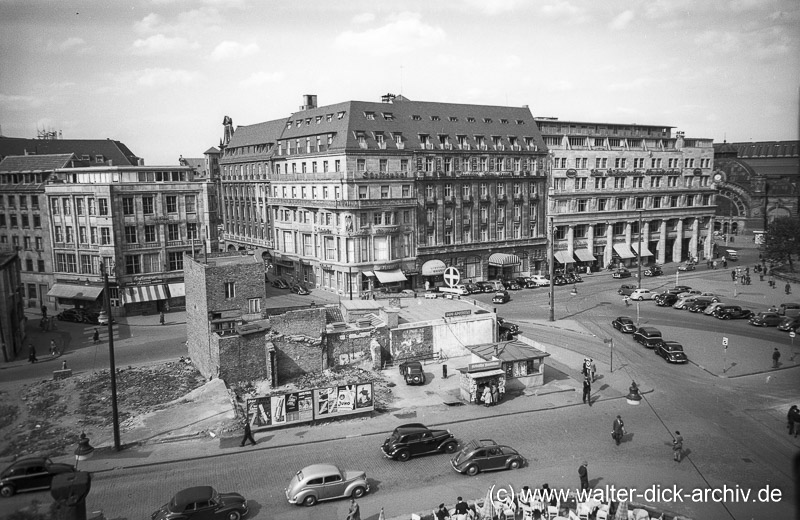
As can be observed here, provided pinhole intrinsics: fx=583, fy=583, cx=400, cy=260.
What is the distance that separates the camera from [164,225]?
70125 mm

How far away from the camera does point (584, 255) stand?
301ft

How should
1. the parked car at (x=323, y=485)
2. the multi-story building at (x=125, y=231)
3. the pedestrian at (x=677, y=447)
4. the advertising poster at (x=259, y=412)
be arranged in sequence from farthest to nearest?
the multi-story building at (x=125, y=231) → the advertising poster at (x=259, y=412) → the pedestrian at (x=677, y=447) → the parked car at (x=323, y=485)

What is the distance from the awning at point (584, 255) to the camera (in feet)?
300

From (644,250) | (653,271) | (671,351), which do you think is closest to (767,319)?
(671,351)

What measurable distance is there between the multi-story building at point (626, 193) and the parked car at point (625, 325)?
29.1 metres

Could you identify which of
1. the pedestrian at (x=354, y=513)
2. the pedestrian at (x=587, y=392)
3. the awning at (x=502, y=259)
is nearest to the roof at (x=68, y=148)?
the awning at (x=502, y=259)

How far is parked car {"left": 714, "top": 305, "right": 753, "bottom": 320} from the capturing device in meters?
63.1

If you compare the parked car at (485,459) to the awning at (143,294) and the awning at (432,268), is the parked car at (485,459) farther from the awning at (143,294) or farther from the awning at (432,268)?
the awning at (143,294)

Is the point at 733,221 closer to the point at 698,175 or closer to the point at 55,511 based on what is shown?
the point at 698,175

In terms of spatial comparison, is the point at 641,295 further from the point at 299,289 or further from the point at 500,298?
the point at 299,289

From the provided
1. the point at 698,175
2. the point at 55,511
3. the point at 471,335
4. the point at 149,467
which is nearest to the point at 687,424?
the point at 471,335

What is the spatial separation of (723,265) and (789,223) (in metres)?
→ 11.5

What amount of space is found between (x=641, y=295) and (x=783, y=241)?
32877 millimetres

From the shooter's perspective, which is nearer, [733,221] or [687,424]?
[687,424]
